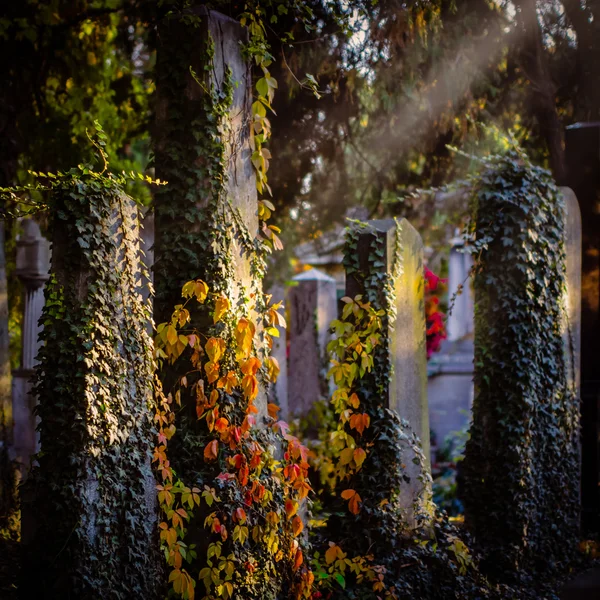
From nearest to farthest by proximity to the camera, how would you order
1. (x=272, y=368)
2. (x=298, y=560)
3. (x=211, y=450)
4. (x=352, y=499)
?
(x=211, y=450), (x=298, y=560), (x=272, y=368), (x=352, y=499)

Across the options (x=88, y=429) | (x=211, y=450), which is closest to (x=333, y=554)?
(x=211, y=450)

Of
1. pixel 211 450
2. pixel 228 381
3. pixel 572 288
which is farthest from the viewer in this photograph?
pixel 572 288

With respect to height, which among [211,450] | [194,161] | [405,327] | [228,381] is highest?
[194,161]

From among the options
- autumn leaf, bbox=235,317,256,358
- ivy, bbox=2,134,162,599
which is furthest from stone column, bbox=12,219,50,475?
ivy, bbox=2,134,162,599

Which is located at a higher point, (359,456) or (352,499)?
(359,456)

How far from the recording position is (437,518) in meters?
6.12

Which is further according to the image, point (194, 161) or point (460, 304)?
point (460, 304)

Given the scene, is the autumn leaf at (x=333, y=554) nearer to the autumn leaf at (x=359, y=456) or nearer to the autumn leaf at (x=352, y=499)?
the autumn leaf at (x=352, y=499)

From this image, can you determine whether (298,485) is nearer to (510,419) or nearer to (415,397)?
(415,397)

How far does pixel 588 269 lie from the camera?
8.30m

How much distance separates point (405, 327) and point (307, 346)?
5052mm

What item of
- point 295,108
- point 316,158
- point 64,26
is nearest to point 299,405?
point 316,158

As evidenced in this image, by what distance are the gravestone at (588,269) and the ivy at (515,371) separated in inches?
51.3

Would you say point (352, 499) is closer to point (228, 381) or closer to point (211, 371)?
point (228, 381)
